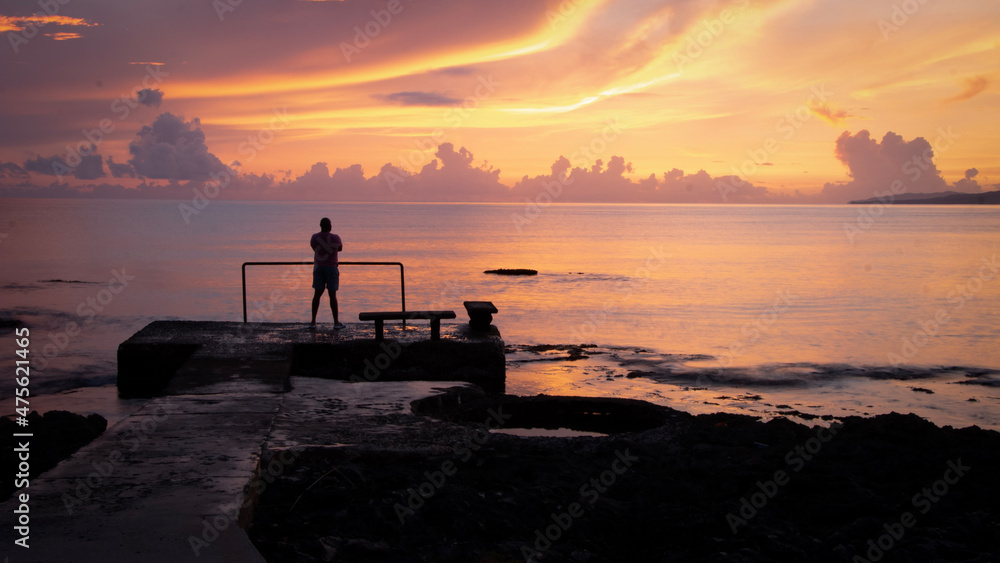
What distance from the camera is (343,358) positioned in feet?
34.1

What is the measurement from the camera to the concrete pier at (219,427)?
361 cm

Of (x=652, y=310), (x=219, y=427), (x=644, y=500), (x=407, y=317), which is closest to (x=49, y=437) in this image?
(x=219, y=427)

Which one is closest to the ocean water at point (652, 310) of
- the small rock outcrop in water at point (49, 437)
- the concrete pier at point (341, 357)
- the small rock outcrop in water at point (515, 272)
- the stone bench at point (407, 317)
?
the small rock outcrop in water at point (515, 272)

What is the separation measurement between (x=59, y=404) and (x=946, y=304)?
2850cm

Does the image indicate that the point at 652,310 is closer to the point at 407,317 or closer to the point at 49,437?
the point at 407,317

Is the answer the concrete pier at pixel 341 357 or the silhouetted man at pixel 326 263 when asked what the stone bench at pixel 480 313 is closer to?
the concrete pier at pixel 341 357

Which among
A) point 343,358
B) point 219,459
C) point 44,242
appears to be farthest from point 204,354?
point 44,242

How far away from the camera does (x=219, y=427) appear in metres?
5.73

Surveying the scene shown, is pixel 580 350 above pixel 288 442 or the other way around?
the other way around

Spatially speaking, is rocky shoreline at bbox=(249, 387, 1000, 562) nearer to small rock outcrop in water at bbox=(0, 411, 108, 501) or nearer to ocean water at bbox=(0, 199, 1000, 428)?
small rock outcrop in water at bbox=(0, 411, 108, 501)

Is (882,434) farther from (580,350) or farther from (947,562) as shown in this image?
(580,350)

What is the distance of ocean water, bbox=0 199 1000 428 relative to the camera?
1332cm

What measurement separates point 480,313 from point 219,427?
6.22m

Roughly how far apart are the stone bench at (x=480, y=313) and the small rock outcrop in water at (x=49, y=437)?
17.8 feet
